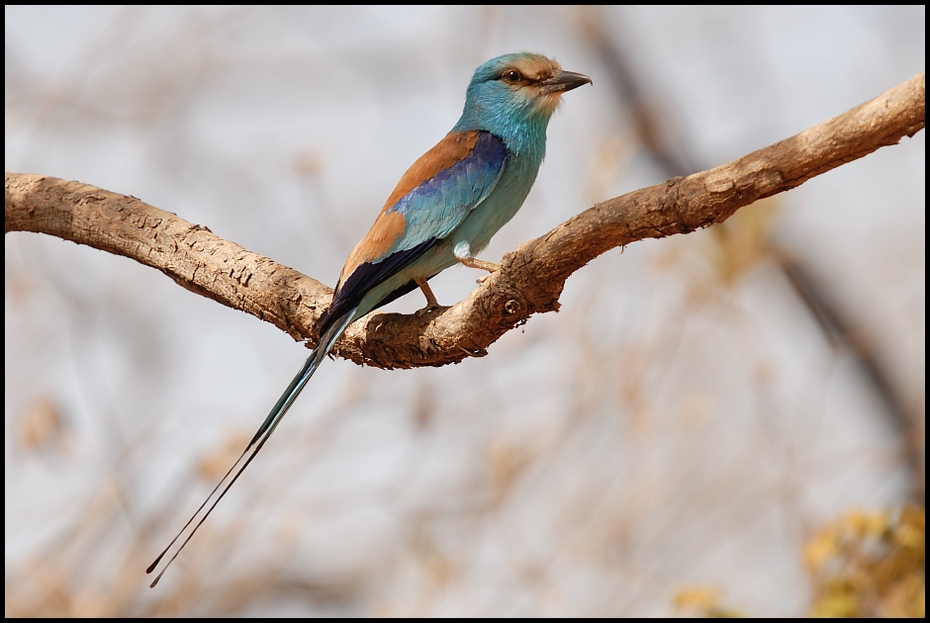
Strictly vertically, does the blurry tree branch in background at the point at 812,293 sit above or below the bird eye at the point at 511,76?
below

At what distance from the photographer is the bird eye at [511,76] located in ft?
13.8

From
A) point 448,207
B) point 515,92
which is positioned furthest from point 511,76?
point 448,207

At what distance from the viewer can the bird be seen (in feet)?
10.3

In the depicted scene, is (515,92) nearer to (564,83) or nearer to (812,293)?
(564,83)

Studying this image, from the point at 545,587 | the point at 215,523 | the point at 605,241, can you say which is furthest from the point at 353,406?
the point at 605,241

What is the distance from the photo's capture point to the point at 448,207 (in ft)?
11.5

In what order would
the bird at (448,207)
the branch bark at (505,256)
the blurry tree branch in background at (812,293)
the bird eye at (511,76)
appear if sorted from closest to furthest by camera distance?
the branch bark at (505,256), the bird at (448,207), the bird eye at (511,76), the blurry tree branch in background at (812,293)

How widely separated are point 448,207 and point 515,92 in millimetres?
902

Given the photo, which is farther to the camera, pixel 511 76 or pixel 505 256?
pixel 511 76

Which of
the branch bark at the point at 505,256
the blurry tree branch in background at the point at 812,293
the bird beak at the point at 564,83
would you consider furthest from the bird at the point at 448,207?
the blurry tree branch in background at the point at 812,293

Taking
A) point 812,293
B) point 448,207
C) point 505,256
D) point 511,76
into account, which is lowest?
point 812,293

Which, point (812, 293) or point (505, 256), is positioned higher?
point (505, 256)

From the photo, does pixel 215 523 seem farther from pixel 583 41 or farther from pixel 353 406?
pixel 583 41

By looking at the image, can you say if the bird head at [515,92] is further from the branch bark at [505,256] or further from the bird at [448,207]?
the branch bark at [505,256]
